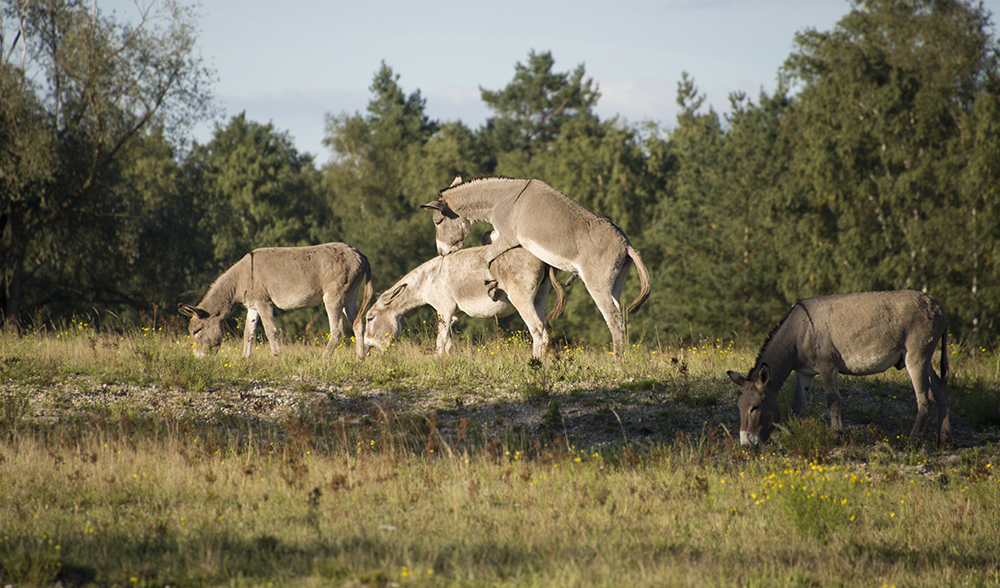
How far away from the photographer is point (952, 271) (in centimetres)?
2731

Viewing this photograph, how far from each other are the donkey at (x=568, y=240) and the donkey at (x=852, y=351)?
95.5 inches

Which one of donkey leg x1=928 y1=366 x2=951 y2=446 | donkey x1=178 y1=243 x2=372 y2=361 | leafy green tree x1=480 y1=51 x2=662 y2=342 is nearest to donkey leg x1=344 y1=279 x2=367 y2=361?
donkey x1=178 y1=243 x2=372 y2=361

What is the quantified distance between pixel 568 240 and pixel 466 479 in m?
4.98

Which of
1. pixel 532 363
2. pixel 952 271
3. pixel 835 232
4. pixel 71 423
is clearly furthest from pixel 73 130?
pixel 952 271

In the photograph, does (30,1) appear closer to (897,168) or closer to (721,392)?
(721,392)

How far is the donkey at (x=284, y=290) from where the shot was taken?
39.6 feet

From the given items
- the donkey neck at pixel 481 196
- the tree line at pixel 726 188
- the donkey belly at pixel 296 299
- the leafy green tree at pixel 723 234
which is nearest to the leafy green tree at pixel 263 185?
the tree line at pixel 726 188

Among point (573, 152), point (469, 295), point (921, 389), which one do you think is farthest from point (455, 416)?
point (573, 152)

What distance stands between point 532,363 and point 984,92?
80.1ft

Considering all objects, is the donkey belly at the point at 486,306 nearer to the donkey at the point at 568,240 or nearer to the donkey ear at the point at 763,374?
the donkey at the point at 568,240

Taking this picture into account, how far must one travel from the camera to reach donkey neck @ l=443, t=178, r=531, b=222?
11.9 meters

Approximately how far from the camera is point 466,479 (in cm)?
663

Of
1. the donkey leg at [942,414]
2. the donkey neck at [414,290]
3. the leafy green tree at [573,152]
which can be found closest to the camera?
the donkey leg at [942,414]

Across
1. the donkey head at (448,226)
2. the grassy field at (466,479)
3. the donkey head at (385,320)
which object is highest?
the donkey head at (448,226)
